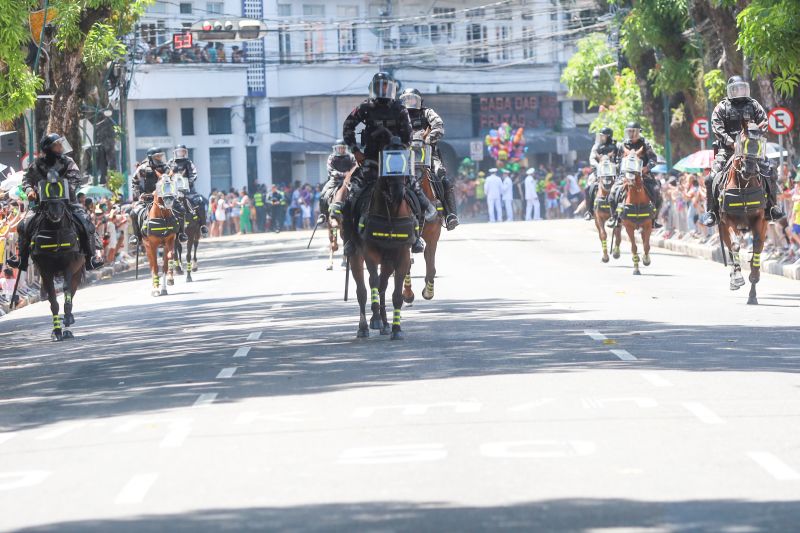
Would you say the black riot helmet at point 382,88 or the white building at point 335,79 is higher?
the white building at point 335,79

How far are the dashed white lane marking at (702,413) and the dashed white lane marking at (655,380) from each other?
1.13 m

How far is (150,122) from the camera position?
261 feet

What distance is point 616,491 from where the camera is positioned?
872 cm

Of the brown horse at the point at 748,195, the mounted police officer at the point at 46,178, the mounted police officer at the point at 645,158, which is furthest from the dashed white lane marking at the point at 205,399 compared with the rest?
the mounted police officer at the point at 645,158

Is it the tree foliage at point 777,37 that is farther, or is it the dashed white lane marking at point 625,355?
the tree foliage at point 777,37

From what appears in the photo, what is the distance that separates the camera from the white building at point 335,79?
7906 centimetres

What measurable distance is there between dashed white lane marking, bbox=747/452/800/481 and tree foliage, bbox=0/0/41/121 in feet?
43.3

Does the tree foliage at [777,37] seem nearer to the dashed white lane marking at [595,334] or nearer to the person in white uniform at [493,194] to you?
the dashed white lane marking at [595,334]

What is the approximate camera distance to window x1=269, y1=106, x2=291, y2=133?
8175 centimetres

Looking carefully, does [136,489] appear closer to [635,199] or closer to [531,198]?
[635,199]

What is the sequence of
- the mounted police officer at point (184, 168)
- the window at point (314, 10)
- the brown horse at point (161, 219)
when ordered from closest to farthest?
1. the brown horse at point (161, 219)
2. the mounted police officer at point (184, 168)
3. the window at point (314, 10)

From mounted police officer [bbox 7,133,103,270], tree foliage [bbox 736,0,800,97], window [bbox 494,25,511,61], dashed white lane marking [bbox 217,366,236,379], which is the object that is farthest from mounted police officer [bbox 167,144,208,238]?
window [bbox 494,25,511,61]

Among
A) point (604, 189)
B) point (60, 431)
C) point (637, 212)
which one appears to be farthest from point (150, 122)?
point (60, 431)

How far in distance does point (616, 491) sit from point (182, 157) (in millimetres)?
24388
